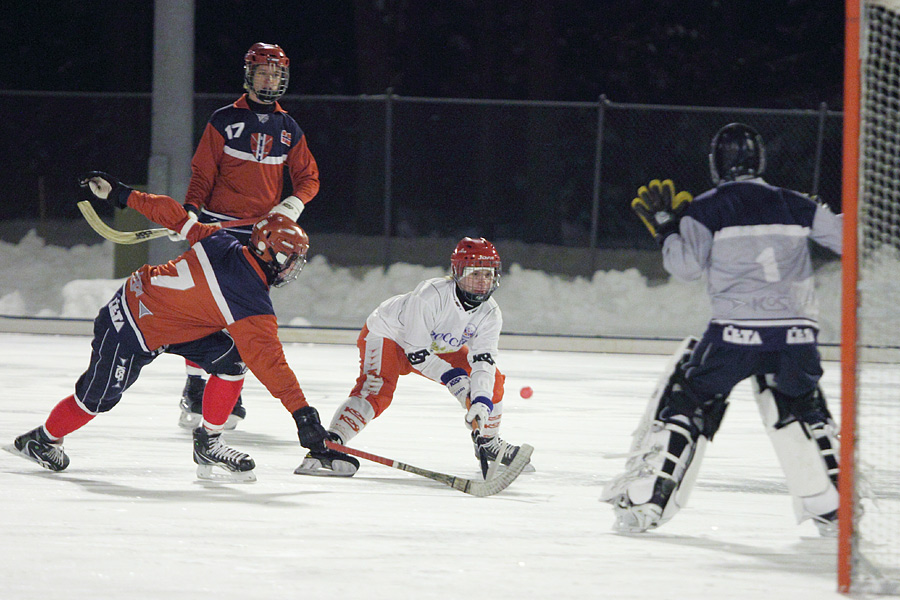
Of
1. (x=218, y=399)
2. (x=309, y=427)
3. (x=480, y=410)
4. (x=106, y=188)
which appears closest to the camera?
(x=309, y=427)

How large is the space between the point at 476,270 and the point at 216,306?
116 centimetres

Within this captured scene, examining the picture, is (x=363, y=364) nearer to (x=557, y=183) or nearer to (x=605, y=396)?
(x=605, y=396)

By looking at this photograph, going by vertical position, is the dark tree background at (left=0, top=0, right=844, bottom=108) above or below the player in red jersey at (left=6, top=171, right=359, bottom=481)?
above

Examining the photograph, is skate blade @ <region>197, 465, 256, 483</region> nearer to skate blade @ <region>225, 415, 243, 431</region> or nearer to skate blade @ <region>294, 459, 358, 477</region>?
skate blade @ <region>294, 459, 358, 477</region>

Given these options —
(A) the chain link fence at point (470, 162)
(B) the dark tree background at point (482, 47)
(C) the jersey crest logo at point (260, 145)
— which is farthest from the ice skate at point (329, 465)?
(B) the dark tree background at point (482, 47)

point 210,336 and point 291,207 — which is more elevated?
point 291,207

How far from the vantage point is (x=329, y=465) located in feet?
18.8

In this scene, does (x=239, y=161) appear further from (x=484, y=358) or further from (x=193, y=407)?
(x=484, y=358)

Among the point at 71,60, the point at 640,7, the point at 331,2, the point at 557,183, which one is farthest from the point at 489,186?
the point at 71,60

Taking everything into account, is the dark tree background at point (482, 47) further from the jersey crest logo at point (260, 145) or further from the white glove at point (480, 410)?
the white glove at point (480, 410)

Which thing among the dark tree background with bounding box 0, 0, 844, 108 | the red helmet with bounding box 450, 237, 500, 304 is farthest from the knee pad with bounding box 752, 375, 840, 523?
Result: the dark tree background with bounding box 0, 0, 844, 108

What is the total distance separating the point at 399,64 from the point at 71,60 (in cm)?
576

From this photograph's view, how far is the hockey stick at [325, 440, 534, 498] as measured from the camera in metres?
5.42

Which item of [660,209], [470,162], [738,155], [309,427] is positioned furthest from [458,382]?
[470,162]
